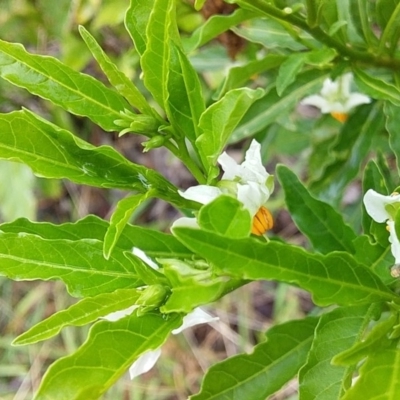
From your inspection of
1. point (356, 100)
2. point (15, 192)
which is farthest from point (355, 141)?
point (15, 192)

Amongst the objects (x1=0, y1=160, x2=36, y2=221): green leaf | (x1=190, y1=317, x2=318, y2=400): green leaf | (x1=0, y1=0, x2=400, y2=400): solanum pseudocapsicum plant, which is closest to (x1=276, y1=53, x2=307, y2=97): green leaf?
(x1=0, y1=0, x2=400, y2=400): solanum pseudocapsicum plant

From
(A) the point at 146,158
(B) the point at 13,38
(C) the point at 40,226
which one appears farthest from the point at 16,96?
(C) the point at 40,226

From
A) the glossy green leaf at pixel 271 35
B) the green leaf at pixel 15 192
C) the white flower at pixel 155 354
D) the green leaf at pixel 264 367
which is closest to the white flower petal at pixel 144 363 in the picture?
the white flower at pixel 155 354

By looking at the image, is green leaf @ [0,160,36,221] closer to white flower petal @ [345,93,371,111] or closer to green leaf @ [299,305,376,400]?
white flower petal @ [345,93,371,111]

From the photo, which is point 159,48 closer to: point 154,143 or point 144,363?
point 154,143

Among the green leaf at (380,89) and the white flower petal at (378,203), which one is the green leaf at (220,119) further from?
the green leaf at (380,89)
